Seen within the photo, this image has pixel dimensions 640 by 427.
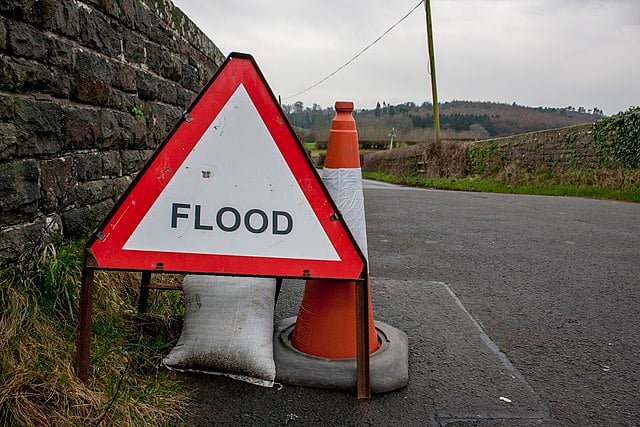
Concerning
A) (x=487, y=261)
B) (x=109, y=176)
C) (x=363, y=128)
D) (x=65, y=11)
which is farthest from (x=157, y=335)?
(x=363, y=128)

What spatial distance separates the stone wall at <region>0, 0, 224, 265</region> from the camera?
9.20 feet

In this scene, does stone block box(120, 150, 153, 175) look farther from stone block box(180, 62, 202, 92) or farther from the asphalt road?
the asphalt road

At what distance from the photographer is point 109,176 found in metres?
4.03

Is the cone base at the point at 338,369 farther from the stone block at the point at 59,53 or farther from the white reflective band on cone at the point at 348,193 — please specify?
the stone block at the point at 59,53

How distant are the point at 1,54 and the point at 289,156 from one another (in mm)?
1468

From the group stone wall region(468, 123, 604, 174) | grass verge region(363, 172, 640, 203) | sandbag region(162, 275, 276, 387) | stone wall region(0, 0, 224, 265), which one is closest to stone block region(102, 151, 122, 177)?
stone wall region(0, 0, 224, 265)

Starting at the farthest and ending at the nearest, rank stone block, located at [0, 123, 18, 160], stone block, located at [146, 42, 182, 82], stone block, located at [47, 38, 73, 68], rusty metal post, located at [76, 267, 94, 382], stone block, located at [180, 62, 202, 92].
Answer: stone block, located at [180, 62, 202, 92] → stone block, located at [146, 42, 182, 82] → stone block, located at [47, 38, 73, 68] → stone block, located at [0, 123, 18, 160] → rusty metal post, located at [76, 267, 94, 382]

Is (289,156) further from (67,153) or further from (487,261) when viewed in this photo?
(487,261)

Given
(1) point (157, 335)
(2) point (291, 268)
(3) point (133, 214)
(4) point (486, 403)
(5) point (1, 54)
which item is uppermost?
(5) point (1, 54)

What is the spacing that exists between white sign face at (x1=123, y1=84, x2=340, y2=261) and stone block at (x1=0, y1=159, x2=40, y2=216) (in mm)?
880

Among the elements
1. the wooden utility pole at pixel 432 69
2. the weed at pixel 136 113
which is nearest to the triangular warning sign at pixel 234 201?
the weed at pixel 136 113

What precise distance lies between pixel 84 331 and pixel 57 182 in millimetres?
1282

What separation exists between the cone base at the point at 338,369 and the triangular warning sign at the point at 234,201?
1.66ft

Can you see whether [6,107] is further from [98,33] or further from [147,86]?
[147,86]
